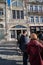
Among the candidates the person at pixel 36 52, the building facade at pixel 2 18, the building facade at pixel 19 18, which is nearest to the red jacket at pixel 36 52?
the person at pixel 36 52

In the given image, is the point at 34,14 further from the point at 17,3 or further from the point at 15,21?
the point at 15,21

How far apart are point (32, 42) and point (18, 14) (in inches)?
1931

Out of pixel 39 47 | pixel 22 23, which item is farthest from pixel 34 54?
pixel 22 23

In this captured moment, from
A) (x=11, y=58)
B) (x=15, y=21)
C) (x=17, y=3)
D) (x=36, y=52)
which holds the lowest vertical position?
(x=15, y=21)

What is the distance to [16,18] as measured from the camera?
57125 millimetres

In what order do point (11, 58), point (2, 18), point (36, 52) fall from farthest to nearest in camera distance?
point (2, 18), point (11, 58), point (36, 52)

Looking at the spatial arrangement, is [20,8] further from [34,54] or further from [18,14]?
[34,54]

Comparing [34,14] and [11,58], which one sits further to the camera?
[34,14]

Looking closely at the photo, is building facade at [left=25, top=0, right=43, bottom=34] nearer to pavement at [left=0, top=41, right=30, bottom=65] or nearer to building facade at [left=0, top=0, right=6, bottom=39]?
building facade at [left=0, top=0, right=6, bottom=39]

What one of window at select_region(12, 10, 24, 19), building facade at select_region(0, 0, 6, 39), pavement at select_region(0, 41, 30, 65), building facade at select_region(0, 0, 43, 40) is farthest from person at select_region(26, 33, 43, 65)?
window at select_region(12, 10, 24, 19)

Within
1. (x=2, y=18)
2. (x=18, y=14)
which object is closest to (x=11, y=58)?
(x=2, y=18)

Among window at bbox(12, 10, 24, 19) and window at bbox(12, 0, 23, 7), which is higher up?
window at bbox(12, 0, 23, 7)

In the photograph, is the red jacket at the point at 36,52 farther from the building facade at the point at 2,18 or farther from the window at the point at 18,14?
the window at the point at 18,14

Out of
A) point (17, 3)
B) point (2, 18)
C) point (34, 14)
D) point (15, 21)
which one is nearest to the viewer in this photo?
point (2, 18)
